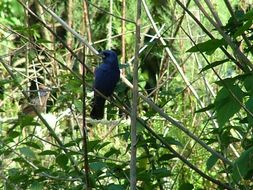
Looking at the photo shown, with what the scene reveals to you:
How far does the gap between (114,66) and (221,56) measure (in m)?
1.41

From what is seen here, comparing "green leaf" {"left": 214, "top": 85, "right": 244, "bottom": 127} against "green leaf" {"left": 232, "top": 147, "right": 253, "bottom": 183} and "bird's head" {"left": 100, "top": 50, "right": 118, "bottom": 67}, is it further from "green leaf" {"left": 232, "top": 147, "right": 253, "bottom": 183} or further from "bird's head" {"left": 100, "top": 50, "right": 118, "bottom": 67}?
"bird's head" {"left": 100, "top": 50, "right": 118, "bottom": 67}

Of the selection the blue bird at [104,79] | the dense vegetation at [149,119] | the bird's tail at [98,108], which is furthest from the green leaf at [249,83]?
the bird's tail at [98,108]

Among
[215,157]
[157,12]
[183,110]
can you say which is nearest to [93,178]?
[215,157]

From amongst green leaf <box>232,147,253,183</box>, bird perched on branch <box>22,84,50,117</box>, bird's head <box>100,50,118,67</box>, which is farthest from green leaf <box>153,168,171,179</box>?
bird's head <box>100,50,118,67</box>

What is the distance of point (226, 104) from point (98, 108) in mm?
1845

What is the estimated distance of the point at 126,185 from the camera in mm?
2529

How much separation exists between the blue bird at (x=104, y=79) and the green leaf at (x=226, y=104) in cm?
157

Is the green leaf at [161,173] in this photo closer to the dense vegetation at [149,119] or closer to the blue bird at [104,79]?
the dense vegetation at [149,119]

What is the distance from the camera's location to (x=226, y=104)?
1.90m

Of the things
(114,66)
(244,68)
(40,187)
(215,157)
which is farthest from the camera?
(114,66)

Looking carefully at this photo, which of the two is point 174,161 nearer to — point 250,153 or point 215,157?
point 215,157

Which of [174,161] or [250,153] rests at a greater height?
[174,161]

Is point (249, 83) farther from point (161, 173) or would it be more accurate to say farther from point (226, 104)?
point (161, 173)

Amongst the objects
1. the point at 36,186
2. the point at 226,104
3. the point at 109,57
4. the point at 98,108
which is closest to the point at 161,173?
the point at 36,186
